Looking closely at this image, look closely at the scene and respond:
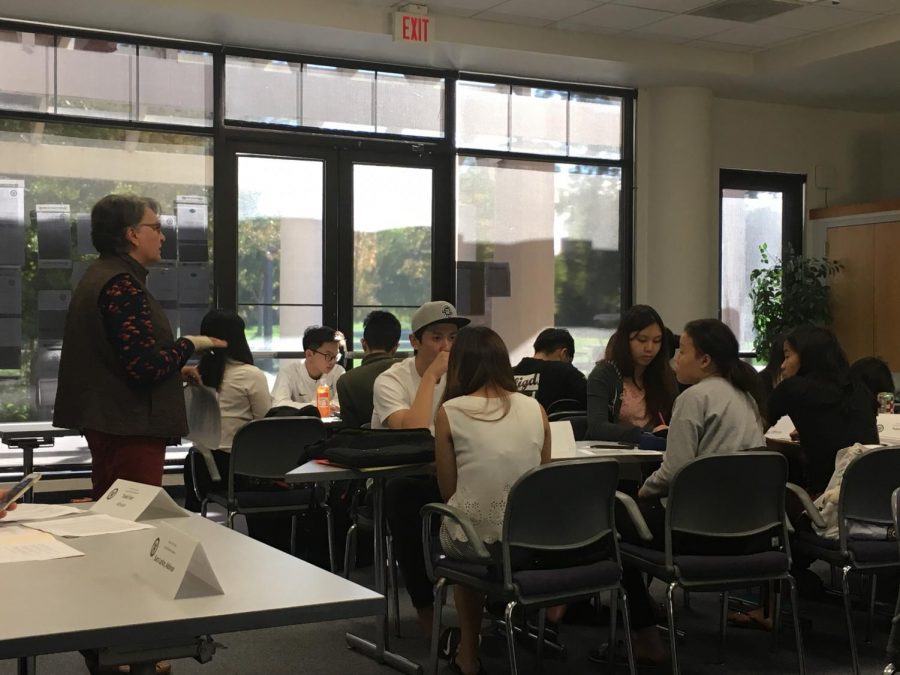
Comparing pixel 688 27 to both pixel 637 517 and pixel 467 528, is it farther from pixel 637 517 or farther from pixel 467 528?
pixel 467 528

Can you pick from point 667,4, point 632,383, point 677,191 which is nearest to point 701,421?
point 632,383

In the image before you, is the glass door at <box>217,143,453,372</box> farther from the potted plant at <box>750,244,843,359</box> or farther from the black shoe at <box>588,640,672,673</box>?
the black shoe at <box>588,640,672,673</box>

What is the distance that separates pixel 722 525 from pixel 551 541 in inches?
25.8

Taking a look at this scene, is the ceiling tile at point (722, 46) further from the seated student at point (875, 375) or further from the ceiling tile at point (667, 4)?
the seated student at point (875, 375)

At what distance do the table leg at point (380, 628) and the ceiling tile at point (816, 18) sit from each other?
17.8 feet

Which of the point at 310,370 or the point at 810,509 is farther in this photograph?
the point at 310,370

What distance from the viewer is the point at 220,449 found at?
17.6 ft

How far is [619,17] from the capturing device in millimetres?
8055

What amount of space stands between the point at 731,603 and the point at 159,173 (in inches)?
204

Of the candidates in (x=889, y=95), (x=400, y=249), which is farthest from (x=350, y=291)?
(x=889, y=95)

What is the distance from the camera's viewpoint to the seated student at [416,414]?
4.24m

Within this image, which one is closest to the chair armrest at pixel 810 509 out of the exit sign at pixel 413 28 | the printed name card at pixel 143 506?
the printed name card at pixel 143 506

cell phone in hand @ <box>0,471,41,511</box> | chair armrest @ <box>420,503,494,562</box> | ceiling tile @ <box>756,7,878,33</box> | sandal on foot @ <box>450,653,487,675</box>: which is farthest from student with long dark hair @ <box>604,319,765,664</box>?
ceiling tile @ <box>756,7,878,33</box>

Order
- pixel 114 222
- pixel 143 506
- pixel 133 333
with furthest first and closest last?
pixel 114 222
pixel 133 333
pixel 143 506
